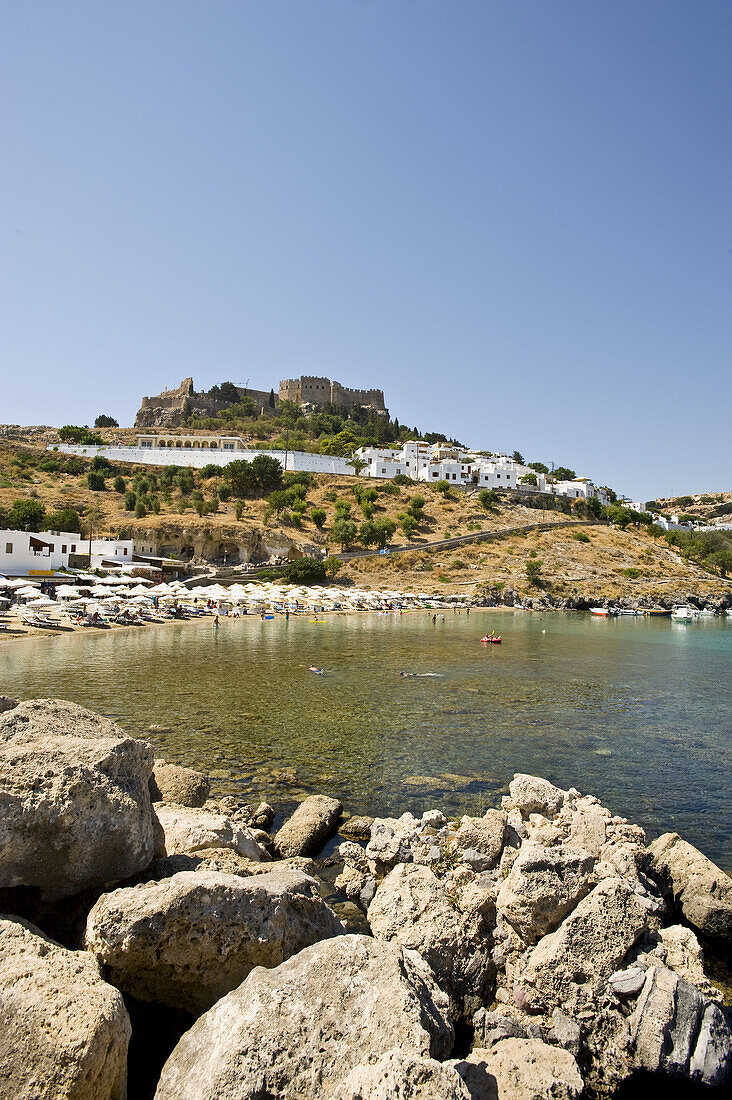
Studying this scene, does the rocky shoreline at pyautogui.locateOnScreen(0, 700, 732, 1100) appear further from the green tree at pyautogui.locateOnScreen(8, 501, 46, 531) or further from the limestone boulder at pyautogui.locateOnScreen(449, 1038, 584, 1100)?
the green tree at pyautogui.locateOnScreen(8, 501, 46, 531)

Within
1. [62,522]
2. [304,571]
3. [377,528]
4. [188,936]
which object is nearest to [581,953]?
[188,936]

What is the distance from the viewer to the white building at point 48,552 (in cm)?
4476

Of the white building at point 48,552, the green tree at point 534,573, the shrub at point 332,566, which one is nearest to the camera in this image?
the white building at point 48,552

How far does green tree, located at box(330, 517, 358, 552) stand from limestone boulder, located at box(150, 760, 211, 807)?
210 feet

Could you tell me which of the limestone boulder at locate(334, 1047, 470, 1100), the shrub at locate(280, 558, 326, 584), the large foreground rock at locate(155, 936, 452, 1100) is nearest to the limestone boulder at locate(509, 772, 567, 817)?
the large foreground rock at locate(155, 936, 452, 1100)

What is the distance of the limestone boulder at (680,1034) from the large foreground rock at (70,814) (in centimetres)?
455

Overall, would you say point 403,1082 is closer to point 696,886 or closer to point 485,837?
point 485,837

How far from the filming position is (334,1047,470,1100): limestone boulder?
329 cm

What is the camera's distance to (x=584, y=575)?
249ft

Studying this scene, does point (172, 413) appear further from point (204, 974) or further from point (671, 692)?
point (204, 974)

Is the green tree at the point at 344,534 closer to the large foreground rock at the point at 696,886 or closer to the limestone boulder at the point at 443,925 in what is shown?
the large foreground rock at the point at 696,886

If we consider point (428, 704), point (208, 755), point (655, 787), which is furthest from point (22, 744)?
point (428, 704)

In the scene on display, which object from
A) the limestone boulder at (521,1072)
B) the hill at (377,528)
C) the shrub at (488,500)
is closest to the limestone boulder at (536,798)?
the limestone boulder at (521,1072)

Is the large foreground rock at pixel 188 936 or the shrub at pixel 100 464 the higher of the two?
the shrub at pixel 100 464
